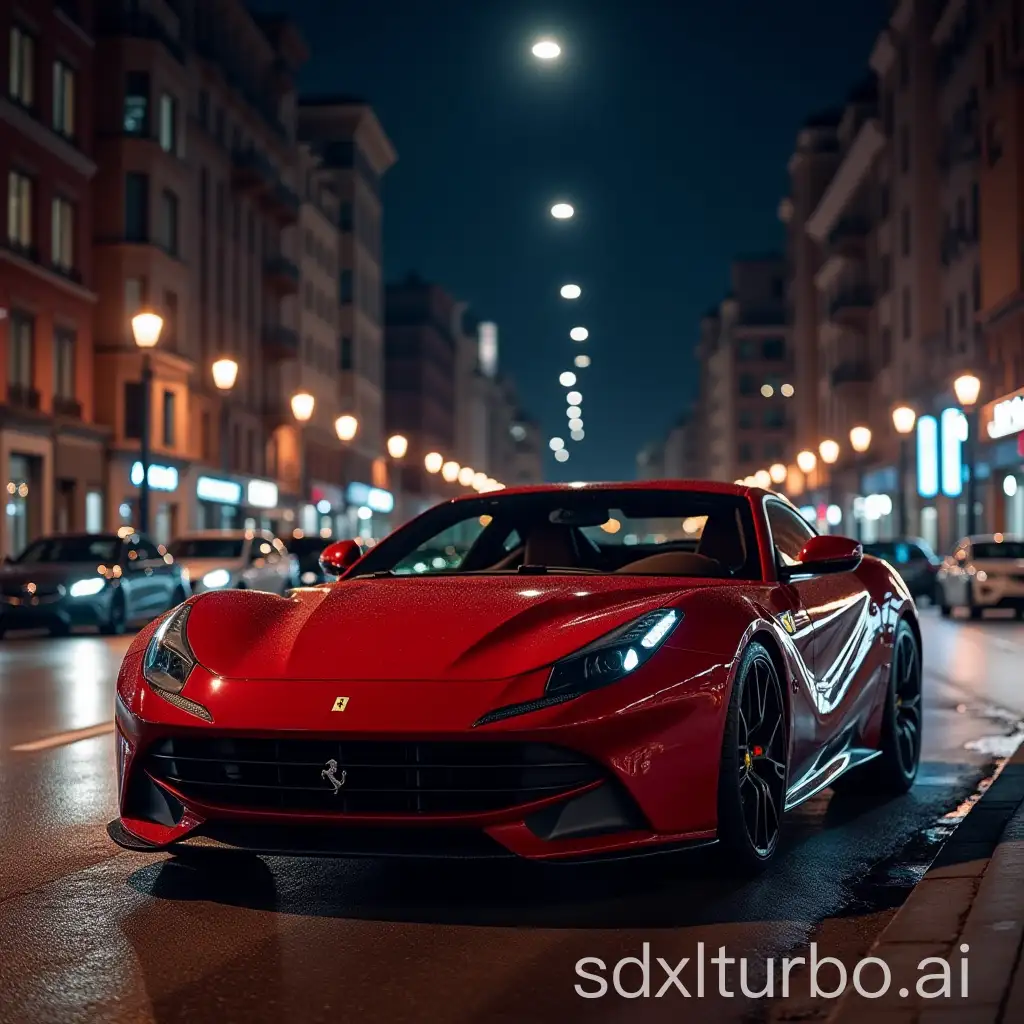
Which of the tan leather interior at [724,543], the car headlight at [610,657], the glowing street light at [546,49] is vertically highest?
the glowing street light at [546,49]

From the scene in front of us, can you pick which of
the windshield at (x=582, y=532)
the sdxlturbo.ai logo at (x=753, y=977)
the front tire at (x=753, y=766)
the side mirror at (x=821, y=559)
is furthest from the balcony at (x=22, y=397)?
the sdxlturbo.ai logo at (x=753, y=977)

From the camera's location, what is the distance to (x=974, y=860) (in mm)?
6535

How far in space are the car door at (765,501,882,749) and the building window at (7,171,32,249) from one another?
125 ft

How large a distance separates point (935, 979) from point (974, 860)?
1831 mm

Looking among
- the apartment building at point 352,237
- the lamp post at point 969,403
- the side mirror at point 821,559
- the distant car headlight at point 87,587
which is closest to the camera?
the side mirror at point 821,559

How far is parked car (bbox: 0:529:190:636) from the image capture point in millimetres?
26828

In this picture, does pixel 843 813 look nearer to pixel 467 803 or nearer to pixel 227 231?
pixel 467 803

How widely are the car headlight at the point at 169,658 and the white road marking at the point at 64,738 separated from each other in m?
4.84

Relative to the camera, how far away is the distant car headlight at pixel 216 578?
3219 cm

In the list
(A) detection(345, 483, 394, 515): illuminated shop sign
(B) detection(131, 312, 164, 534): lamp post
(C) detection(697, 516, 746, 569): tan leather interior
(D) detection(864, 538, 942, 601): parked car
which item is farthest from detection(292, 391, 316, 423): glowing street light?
(A) detection(345, 483, 394, 515): illuminated shop sign

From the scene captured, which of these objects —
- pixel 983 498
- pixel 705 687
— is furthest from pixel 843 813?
pixel 983 498

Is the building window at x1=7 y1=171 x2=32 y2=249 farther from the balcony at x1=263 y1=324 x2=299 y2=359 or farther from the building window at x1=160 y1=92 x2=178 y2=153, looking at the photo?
the balcony at x1=263 y1=324 x2=299 y2=359

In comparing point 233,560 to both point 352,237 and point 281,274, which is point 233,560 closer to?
point 281,274

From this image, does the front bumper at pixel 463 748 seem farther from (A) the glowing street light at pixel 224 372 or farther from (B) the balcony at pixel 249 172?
(B) the balcony at pixel 249 172
